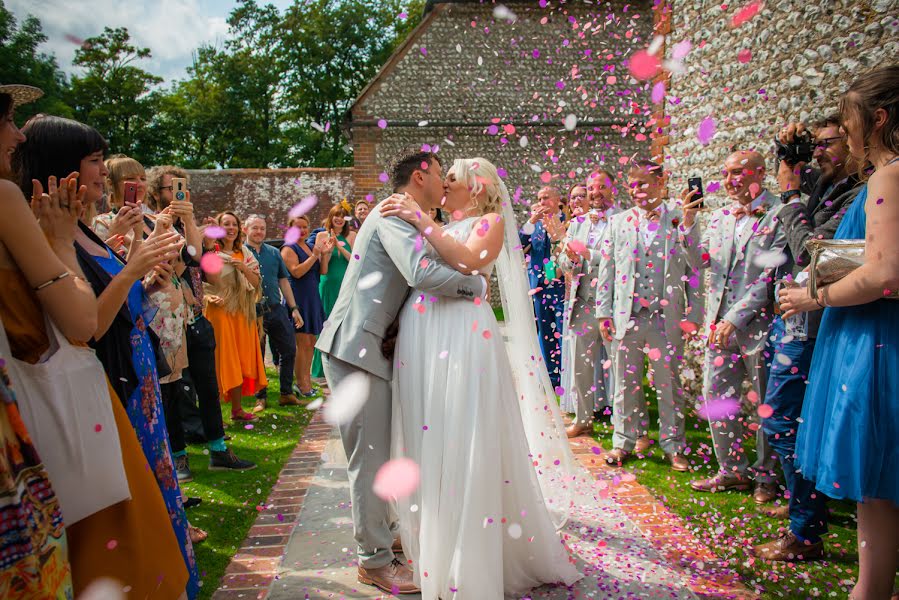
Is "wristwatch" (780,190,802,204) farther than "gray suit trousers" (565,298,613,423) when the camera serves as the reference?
No

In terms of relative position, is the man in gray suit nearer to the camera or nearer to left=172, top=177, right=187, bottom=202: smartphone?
the camera

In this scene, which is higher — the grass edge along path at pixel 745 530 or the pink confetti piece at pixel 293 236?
the pink confetti piece at pixel 293 236

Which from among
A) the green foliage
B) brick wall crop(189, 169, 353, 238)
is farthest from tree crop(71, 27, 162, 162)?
brick wall crop(189, 169, 353, 238)

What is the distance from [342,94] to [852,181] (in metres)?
31.6

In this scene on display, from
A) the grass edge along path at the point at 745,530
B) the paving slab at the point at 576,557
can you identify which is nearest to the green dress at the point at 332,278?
the paving slab at the point at 576,557

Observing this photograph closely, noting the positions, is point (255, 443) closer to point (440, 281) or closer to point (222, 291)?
point (222, 291)

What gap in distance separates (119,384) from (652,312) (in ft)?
12.5

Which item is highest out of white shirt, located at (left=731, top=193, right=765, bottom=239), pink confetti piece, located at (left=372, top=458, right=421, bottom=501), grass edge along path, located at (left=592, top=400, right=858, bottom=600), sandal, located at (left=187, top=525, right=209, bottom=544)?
white shirt, located at (left=731, top=193, right=765, bottom=239)

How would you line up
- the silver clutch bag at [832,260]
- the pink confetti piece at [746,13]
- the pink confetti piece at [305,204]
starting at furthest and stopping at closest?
1. the pink confetti piece at [305,204]
2. the pink confetti piece at [746,13]
3. the silver clutch bag at [832,260]

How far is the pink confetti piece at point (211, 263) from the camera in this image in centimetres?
556

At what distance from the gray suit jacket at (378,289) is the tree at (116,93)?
1162 inches

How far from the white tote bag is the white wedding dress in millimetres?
1254

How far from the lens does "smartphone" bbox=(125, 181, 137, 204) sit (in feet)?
9.70

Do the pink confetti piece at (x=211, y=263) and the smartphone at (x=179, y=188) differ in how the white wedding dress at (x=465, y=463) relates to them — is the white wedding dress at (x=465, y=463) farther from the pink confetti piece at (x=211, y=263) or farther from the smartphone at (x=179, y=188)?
the pink confetti piece at (x=211, y=263)
